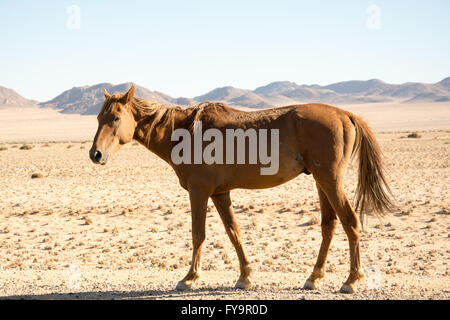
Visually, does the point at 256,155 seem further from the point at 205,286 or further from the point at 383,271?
the point at 383,271

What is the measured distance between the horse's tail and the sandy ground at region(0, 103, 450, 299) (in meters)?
1.11

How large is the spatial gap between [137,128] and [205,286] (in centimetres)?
242

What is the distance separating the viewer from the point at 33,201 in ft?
55.0

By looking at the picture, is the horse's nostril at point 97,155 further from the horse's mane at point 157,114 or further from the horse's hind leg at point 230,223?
the horse's hind leg at point 230,223

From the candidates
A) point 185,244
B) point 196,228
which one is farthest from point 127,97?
point 185,244

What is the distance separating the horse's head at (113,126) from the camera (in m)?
6.20

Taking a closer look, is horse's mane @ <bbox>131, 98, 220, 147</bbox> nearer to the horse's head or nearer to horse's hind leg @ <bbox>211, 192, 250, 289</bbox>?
the horse's head

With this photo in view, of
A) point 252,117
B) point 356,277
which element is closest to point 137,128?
point 252,117

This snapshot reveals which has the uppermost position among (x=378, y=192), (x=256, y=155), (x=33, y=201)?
(x=256, y=155)

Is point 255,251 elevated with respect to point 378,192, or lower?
lower

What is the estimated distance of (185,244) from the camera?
10.9m

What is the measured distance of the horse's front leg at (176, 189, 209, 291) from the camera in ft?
20.8
